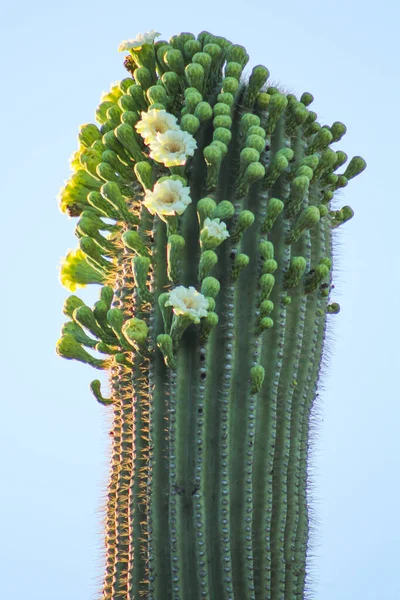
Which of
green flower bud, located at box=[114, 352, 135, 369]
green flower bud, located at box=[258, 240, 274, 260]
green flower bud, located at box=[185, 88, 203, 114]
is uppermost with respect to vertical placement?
green flower bud, located at box=[185, 88, 203, 114]

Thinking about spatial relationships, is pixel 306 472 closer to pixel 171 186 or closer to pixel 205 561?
pixel 205 561

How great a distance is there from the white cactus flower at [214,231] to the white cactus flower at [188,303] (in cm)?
32

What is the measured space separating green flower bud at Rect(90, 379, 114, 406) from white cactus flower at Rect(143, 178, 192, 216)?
3.76 feet

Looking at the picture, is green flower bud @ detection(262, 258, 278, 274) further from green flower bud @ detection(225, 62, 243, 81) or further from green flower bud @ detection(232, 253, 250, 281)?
green flower bud @ detection(225, 62, 243, 81)

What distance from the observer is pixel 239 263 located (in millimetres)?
5141

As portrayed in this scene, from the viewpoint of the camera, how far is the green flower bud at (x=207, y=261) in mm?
5047

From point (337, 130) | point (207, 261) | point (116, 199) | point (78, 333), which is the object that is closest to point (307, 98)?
→ point (337, 130)

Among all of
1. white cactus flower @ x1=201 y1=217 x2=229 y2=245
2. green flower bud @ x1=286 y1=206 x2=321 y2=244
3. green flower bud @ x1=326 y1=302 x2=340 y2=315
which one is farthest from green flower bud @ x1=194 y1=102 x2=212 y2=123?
green flower bud @ x1=326 y1=302 x2=340 y2=315

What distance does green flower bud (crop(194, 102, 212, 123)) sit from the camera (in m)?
5.45

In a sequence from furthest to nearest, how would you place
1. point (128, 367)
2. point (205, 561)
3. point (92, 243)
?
point (92, 243) → point (128, 367) → point (205, 561)

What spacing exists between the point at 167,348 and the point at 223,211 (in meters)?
0.87

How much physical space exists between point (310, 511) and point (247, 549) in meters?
0.80

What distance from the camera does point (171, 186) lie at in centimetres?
522

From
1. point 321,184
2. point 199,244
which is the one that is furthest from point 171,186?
point 321,184
